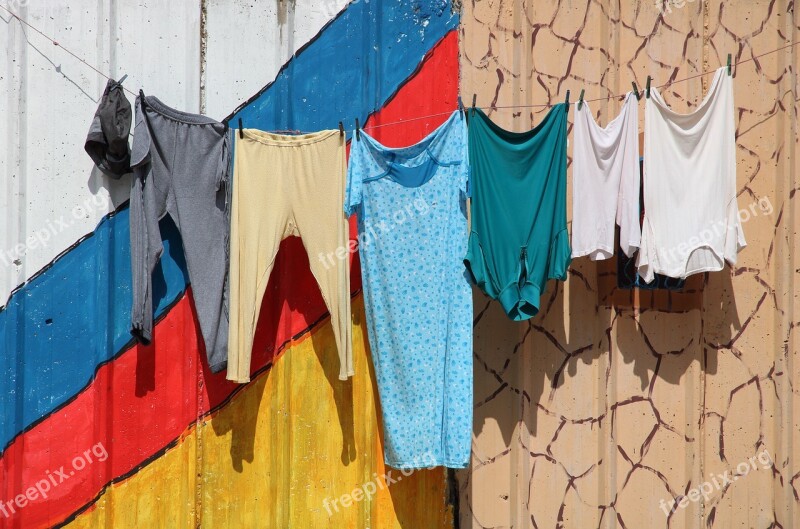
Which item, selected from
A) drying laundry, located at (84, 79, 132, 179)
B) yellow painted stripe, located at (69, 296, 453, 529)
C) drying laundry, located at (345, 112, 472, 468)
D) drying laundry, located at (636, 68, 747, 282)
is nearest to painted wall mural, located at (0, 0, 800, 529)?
yellow painted stripe, located at (69, 296, 453, 529)

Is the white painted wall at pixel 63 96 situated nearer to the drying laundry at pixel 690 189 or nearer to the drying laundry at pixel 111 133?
the drying laundry at pixel 111 133

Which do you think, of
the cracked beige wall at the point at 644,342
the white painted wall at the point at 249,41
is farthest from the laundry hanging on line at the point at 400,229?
the cracked beige wall at the point at 644,342

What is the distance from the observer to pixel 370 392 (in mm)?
3740

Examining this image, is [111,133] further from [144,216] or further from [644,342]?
[644,342]

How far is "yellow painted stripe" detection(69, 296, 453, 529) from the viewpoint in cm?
362

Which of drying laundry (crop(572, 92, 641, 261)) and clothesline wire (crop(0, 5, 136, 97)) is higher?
clothesline wire (crop(0, 5, 136, 97))

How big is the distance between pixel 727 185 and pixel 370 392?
6.72 feet

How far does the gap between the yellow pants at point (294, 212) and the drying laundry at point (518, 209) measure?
2.10 ft

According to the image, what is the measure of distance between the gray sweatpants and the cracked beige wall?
1.35 m

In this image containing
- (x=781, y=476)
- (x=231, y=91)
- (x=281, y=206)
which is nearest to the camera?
(x=281, y=206)

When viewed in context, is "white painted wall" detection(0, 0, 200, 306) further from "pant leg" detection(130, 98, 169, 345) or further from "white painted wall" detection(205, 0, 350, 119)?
"pant leg" detection(130, 98, 169, 345)

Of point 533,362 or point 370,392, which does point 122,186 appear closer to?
point 370,392

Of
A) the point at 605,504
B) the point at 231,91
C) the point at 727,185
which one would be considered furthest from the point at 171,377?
the point at 727,185

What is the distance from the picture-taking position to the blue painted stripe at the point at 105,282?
11.8 ft
